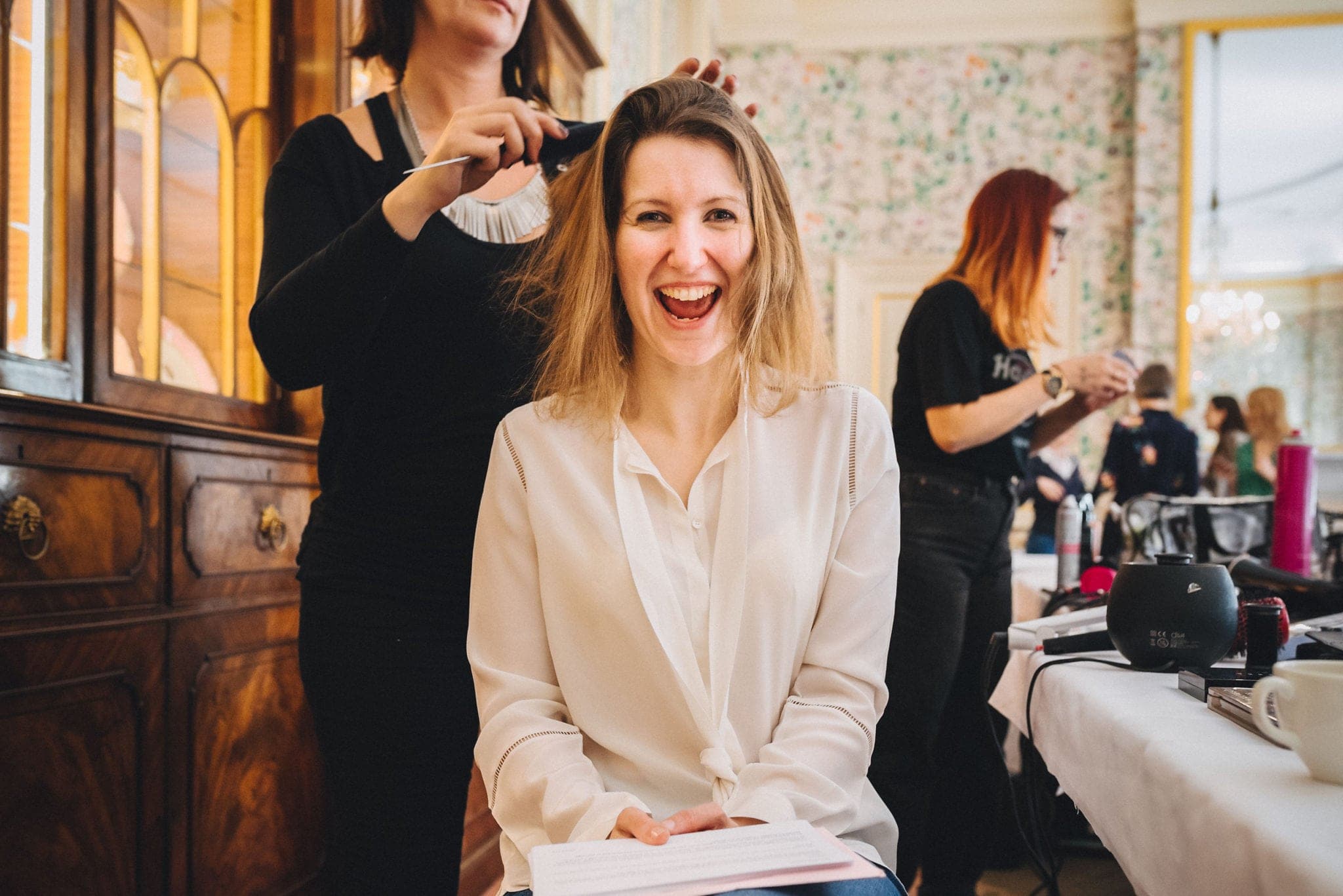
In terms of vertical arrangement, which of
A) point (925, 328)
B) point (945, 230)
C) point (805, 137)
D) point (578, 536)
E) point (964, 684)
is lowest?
point (964, 684)

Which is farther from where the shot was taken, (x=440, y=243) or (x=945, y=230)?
(x=945, y=230)

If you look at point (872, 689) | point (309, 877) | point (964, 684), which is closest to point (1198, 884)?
point (872, 689)

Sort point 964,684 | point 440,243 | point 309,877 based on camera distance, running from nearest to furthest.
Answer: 1. point 440,243
2. point 309,877
3. point 964,684

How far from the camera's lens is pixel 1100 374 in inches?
67.1

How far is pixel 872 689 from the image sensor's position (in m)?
1.02

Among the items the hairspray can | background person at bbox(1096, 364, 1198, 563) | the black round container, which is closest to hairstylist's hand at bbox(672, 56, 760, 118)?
the black round container

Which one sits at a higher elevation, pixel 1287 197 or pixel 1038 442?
pixel 1287 197

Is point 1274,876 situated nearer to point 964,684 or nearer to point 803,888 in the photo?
point 803,888

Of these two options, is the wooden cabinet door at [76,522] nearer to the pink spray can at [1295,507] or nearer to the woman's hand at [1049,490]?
the pink spray can at [1295,507]

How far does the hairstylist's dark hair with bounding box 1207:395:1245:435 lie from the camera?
15.0 ft

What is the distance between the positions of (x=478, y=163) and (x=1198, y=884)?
2.79 ft

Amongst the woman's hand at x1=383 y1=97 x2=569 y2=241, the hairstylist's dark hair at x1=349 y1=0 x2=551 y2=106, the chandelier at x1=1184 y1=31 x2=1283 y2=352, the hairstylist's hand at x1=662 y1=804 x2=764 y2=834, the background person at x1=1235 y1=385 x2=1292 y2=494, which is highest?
the chandelier at x1=1184 y1=31 x2=1283 y2=352

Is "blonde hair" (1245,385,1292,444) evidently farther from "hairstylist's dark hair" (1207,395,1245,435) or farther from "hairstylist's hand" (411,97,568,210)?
"hairstylist's hand" (411,97,568,210)

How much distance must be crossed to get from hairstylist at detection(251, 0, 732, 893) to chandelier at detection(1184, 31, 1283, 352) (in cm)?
531
